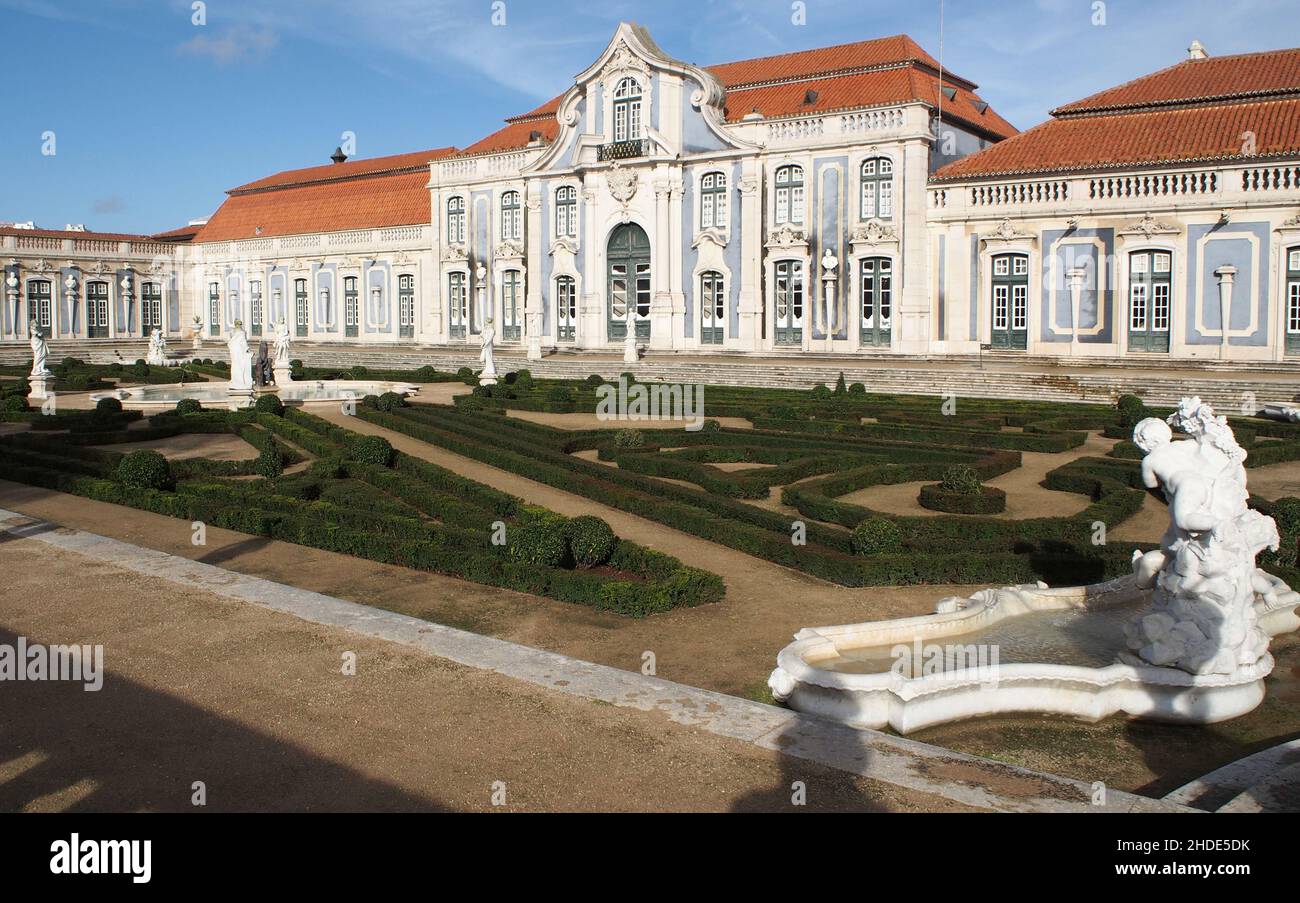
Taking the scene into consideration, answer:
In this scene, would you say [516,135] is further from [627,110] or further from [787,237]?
[787,237]

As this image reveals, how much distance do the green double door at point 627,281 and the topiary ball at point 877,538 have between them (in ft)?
99.8

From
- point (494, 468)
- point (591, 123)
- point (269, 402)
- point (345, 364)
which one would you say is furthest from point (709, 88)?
point (494, 468)

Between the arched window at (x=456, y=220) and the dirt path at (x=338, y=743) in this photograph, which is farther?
the arched window at (x=456, y=220)

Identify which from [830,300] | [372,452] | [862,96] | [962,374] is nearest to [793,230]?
[830,300]

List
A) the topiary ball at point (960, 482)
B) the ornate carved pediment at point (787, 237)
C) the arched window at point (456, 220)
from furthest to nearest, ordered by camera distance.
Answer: the arched window at point (456, 220), the ornate carved pediment at point (787, 237), the topiary ball at point (960, 482)

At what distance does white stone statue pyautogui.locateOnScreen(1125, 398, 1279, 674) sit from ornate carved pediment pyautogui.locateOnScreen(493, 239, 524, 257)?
38705mm

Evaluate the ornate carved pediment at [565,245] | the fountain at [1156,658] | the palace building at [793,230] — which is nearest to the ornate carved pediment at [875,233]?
the palace building at [793,230]

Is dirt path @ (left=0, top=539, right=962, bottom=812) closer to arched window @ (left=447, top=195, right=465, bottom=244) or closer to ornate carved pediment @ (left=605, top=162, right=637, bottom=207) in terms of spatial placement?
ornate carved pediment @ (left=605, top=162, right=637, bottom=207)

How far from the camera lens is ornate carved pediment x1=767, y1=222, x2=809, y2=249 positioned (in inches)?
1468

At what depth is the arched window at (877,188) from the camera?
3544cm

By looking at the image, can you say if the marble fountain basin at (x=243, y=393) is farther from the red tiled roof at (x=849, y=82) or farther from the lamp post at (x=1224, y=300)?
the lamp post at (x=1224, y=300)

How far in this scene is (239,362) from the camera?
82.3 feet

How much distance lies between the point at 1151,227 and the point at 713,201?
14698 millimetres

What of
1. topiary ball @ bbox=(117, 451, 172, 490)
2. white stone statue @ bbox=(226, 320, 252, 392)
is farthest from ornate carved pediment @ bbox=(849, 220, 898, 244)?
topiary ball @ bbox=(117, 451, 172, 490)
